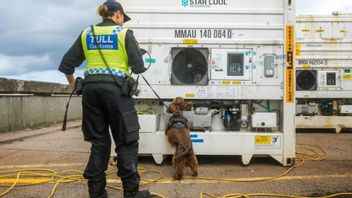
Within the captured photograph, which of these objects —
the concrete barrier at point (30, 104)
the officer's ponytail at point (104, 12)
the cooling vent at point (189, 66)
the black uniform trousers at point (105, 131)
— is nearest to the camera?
the black uniform trousers at point (105, 131)

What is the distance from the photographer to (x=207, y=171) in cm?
555

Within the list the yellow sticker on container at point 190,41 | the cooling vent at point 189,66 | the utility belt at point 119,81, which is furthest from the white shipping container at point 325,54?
the utility belt at point 119,81

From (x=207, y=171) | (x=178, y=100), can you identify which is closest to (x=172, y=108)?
(x=178, y=100)

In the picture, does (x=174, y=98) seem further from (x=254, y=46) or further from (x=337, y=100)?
(x=337, y=100)

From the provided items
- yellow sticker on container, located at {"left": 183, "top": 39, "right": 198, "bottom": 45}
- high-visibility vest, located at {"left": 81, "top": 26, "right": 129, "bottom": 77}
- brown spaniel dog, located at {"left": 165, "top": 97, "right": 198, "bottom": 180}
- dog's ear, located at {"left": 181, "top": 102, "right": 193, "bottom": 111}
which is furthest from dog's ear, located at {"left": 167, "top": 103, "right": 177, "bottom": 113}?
high-visibility vest, located at {"left": 81, "top": 26, "right": 129, "bottom": 77}

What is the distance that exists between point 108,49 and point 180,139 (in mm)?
1769

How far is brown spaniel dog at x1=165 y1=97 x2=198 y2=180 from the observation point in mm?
5078

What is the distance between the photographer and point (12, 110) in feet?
33.3

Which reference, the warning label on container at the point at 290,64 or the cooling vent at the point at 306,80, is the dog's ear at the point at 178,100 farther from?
the cooling vent at the point at 306,80

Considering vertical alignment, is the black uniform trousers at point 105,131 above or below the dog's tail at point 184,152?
above

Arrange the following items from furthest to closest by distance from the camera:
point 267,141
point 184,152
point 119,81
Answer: point 267,141
point 184,152
point 119,81

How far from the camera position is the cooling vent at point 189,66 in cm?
598

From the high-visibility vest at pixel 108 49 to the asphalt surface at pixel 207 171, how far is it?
4.62 feet

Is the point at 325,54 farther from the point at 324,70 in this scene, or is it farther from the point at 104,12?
the point at 104,12
